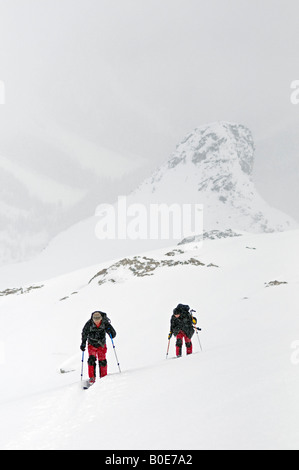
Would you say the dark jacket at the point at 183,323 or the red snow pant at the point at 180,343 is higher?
the dark jacket at the point at 183,323

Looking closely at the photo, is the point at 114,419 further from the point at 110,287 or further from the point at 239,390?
the point at 110,287

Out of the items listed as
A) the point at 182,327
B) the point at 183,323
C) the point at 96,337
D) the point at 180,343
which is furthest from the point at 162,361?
the point at 96,337

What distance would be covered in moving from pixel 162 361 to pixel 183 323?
1421 millimetres

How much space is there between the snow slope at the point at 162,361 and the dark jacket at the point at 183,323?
1.01m

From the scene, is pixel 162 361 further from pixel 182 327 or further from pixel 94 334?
pixel 94 334

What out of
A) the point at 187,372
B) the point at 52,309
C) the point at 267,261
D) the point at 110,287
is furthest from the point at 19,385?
the point at 267,261

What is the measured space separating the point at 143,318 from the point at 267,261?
18.3 meters

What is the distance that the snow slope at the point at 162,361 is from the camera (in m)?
4.87

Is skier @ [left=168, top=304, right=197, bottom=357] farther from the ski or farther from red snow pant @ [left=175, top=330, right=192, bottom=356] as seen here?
the ski

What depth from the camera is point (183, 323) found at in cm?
1160

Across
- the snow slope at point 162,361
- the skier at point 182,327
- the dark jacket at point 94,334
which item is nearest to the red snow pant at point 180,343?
the skier at point 182,327

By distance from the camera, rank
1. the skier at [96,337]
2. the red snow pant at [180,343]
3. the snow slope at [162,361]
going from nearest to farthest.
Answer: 1. the snow slope at [162,361]
2. the skier at [96,337]
3. the red snow pant at [180,343]

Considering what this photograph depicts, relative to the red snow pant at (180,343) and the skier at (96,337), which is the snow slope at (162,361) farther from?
the red snow pant at (180,343)

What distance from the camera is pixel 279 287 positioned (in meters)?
25.1
